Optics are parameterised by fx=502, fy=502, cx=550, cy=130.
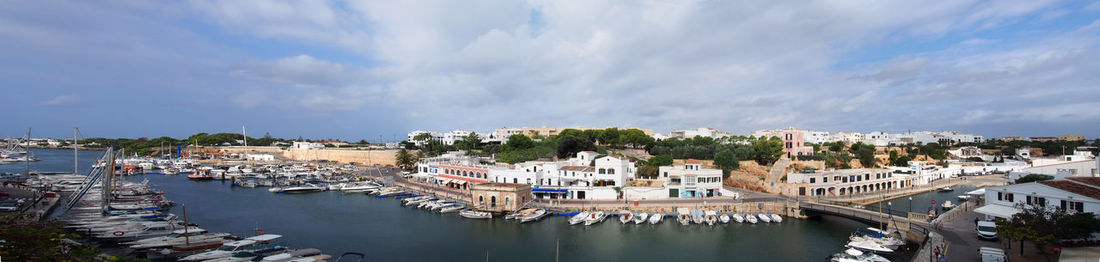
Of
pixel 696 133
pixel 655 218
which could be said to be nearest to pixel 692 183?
pixel 655 218

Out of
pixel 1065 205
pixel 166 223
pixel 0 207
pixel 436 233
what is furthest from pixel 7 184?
pixel 1065 205

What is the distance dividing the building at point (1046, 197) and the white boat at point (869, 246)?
12.4 ft

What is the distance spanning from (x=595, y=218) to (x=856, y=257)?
1195 cm

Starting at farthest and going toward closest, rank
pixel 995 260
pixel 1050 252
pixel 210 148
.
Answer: pixel 210 148 → pixel 1050 252 → pixel 995 260

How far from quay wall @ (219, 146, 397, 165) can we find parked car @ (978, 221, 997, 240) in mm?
60647

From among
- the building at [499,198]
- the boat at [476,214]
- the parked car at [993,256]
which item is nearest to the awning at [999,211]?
the parked car at [993,256]

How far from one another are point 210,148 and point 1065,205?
106 m

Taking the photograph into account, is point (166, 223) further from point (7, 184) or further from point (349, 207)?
point (7, 184)

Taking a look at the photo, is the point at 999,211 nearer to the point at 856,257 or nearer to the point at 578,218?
the point at 856,257

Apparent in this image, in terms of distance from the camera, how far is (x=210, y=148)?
8900cm

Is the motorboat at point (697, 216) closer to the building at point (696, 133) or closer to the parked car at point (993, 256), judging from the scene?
the parked car at point (993, 256)

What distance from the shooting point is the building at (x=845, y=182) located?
33.8m

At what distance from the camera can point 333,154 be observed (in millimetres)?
78750

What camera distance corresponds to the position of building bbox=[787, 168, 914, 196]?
33781 millimetres
